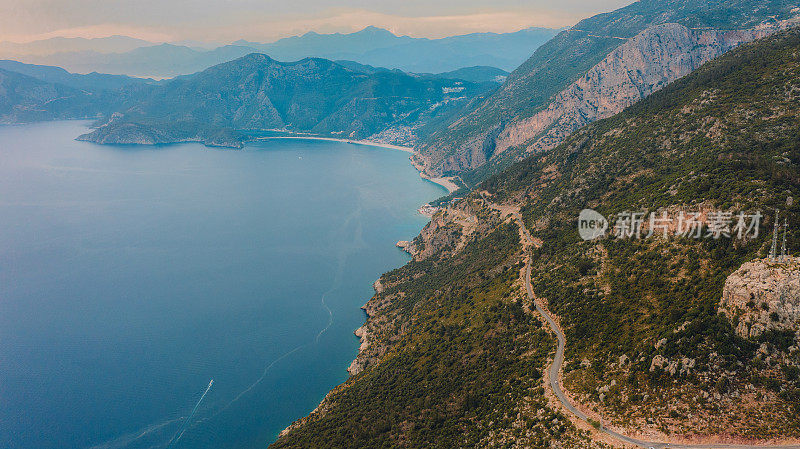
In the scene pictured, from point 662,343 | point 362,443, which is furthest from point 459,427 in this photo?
point 662,343

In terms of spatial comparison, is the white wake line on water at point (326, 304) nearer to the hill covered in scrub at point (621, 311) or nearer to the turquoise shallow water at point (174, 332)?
the turquoise shallow water at point (174, 332)

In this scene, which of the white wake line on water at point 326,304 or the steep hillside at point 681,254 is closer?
the steep hillside at point 681,254

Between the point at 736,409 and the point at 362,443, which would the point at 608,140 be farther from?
the point at 362,443

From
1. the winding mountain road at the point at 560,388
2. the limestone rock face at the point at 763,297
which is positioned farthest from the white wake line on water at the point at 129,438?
the limestone rock face at the point at 763,297

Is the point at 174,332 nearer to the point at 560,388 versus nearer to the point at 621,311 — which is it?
the point at 560,388

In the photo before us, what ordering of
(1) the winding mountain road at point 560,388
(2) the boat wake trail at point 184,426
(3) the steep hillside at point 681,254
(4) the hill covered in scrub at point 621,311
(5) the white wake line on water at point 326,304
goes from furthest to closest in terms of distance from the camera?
(5) the white wake line on water at point 326,304
(2) the boat wake trail at point 184,426
(4) the hill covered in scrub at point 621,311
(3) the steep hillside at point 681,254
(1) the winding mountain road at point 560,388

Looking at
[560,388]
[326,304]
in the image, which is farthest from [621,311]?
[326,304]

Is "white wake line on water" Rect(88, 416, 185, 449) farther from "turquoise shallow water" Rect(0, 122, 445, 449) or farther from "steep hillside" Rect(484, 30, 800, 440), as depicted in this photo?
"steep hillside" Rect(484, 30, 800, 440)

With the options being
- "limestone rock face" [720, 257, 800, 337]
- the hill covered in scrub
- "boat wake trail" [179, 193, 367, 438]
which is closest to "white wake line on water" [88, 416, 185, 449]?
"boat wake trail" [179, 193, 367, 438]
